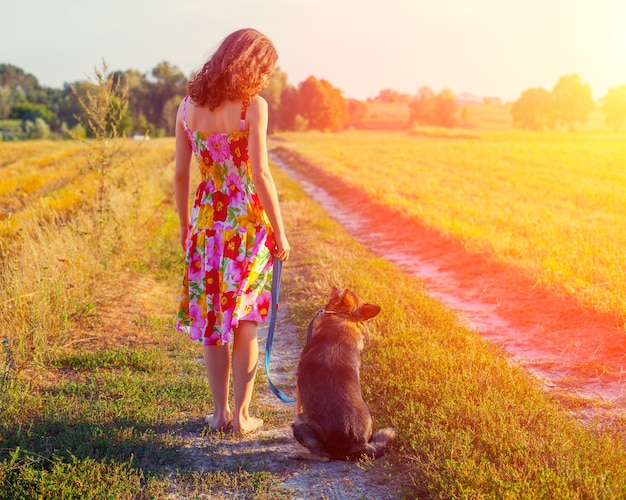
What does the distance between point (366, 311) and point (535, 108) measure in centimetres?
10379

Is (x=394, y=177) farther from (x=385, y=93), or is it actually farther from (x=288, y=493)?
(x=385, y=93)

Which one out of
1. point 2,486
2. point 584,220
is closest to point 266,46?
point 2,486

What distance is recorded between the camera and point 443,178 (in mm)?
22391

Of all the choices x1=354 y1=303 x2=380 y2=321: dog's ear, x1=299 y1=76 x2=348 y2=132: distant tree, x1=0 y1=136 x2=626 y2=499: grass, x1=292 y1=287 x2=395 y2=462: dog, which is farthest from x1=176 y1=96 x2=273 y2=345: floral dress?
x1=299 y1=76 x2=348 y2=132: distant tree

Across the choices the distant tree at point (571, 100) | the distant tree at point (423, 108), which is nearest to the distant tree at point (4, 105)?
the distant tree at point (423, 108)

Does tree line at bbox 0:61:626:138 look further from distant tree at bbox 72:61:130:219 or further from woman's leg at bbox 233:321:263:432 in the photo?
woman's leg at bbox 233:321:263:432

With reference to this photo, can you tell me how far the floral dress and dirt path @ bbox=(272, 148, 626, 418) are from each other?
9.06 ft

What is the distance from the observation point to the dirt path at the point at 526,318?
5.42m

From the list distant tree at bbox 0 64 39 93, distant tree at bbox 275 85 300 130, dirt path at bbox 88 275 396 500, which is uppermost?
distant tree at bbox 0 64 39 93

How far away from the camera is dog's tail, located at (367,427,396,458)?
3.87 metres

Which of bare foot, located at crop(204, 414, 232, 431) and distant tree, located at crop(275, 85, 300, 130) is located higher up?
distant tree, located at crop(275, 85, 300, 130)

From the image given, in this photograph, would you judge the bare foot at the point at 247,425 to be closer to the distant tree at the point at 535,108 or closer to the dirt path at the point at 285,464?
the dirt path at the point at 285,464

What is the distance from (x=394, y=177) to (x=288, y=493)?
61.3 ft

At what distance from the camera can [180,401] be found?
4.88 meters
